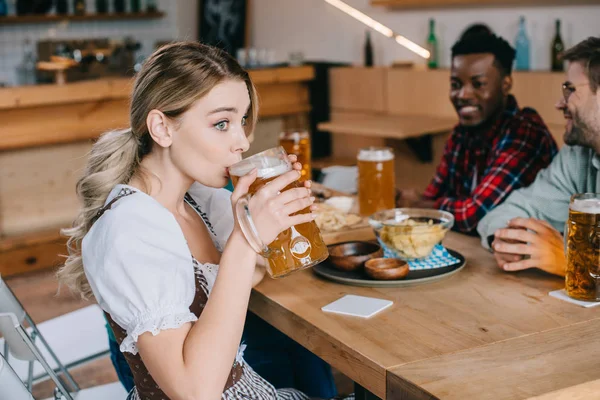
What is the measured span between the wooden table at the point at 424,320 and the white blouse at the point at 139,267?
0.26m

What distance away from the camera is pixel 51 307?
12.9ft

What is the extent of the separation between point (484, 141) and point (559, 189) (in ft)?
2.27

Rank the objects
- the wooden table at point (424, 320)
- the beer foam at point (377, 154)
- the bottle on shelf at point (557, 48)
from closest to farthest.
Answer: the wooden table at point (424, 320) → the beer foam at point (377, 154) → the bottle on shelf at point (557, 48)

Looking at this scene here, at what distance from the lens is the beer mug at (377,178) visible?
2.29 m

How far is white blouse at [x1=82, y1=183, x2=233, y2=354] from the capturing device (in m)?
1.31

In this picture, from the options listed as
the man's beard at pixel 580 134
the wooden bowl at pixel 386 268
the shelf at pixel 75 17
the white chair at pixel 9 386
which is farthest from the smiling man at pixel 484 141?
the shelf at pixel 75 17

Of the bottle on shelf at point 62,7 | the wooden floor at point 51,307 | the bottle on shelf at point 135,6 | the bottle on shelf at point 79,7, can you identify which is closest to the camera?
the wooden floor at point 51,307

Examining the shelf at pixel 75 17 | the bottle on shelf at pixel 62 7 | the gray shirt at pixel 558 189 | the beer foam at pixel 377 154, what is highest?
the bottle on shelf at pixel 62 7

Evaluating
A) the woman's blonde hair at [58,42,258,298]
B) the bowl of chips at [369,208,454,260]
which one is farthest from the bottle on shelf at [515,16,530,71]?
the woman's blonde hair at [58,42,258,298]

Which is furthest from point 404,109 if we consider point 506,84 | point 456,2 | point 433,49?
point 506,84

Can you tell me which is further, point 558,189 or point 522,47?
point 522,47

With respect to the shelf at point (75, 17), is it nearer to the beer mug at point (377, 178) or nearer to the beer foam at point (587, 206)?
the beer mug at point (377, 178)

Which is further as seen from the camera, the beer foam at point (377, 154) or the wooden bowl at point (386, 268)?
the beer foam at point (377, 154)

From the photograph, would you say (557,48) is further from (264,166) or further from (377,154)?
(264,166)
